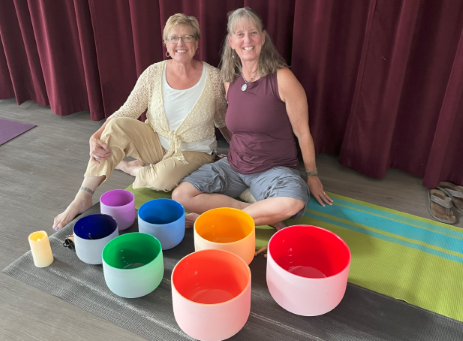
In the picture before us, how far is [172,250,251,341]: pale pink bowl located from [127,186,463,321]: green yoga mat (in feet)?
1.04

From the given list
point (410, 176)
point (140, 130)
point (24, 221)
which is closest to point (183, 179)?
point (140, 130)

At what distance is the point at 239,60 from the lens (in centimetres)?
168

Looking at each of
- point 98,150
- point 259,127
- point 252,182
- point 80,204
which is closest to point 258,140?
point 259,127

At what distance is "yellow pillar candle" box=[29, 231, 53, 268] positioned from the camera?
1.32 m

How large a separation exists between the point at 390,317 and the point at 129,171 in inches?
52.5

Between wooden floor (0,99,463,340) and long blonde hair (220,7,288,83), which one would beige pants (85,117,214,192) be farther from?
long blonde hair (220,7,288,83)

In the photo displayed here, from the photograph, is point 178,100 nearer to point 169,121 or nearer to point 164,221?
point 169,121

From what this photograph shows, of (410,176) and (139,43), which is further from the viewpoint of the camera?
(139,43)

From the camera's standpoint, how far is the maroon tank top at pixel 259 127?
1600 millimetres

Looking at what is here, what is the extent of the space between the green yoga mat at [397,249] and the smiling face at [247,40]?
2.26ft

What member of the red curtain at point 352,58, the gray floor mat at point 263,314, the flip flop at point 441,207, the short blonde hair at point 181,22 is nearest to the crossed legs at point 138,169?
the gray floor mat at point 263,314

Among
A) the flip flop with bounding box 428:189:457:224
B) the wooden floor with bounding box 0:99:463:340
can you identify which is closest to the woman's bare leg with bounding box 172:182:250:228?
the wooden floor with bounding box 0:99:463:340

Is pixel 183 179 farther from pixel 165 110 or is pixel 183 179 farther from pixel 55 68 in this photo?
pixel 55 68

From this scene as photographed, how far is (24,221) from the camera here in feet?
5.41
